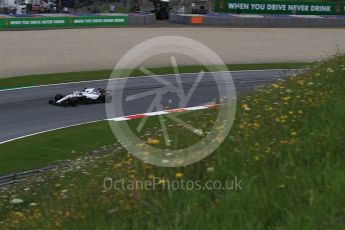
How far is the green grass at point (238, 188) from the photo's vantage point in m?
4.12

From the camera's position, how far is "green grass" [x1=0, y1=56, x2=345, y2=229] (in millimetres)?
4121

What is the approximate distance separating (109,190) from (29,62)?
93.7ft

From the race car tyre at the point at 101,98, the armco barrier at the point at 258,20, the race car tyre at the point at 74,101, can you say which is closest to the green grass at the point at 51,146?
the race car tyre at the point at 74,101

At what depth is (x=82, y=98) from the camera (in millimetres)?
22656

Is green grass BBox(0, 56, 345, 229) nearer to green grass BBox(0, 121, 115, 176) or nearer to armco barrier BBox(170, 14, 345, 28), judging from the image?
green grass BBox(0, 121, 115, 176)

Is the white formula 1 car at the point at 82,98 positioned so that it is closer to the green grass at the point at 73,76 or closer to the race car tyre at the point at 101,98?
the race car tyre at the point at 101,98

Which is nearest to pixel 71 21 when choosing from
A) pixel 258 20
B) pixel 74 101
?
pixel 258 20

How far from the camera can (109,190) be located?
5098 mm

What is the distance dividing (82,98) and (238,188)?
18619 millimetres

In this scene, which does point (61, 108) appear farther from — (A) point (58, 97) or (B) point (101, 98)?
(B) point (101, 98)

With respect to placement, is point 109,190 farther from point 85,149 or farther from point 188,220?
point 85,149

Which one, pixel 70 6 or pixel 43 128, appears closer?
pixel 43 128

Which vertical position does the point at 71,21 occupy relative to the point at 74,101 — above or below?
above

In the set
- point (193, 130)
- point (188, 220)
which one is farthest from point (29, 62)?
point (188, 220)
